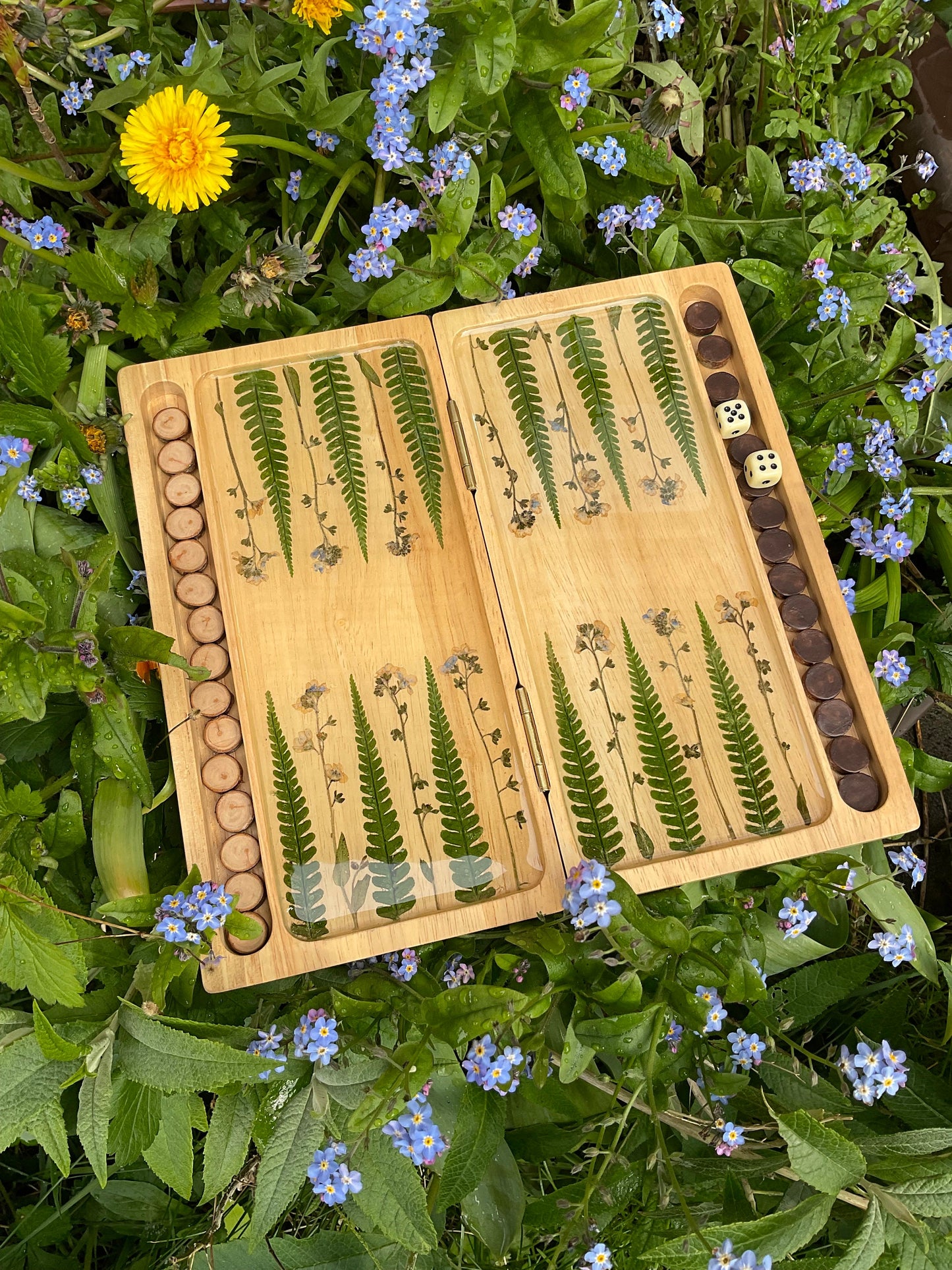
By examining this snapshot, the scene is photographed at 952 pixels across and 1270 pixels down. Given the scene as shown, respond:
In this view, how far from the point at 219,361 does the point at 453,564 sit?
63 cm

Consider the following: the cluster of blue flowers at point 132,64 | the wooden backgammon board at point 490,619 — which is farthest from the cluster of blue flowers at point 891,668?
the cluster of blue flowers at point 132,64

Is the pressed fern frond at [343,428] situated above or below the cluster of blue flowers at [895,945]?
above

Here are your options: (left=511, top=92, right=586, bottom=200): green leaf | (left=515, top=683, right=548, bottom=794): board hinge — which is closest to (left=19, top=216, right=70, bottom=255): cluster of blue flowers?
(left=511, top=92, right=586, bottom=200): green leaf

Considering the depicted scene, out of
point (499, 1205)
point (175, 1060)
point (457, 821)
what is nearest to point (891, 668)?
point (457, 821)

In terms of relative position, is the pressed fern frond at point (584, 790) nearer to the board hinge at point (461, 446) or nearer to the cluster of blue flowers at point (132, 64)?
the board hinge at point (461, 446)

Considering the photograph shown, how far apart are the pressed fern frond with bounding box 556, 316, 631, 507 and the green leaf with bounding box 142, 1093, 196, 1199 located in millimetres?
1387

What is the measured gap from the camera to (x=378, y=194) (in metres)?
1.98

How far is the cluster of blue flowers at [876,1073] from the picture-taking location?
156 cm

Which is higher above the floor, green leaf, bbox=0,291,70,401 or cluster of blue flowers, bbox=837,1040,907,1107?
green leaf, bbox=0,291,70,401

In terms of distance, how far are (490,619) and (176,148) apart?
997mm

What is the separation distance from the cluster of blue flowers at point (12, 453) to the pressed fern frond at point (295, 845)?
65cm

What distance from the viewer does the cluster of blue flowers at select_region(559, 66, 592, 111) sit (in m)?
1.82

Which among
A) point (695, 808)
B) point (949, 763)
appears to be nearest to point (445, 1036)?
point (695, 808)

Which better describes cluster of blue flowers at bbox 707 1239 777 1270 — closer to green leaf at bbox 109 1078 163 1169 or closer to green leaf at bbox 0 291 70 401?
green leaf at bbox 109 1078 163 1169
